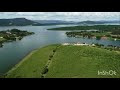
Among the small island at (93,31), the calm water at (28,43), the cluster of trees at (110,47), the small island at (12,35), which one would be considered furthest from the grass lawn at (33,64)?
the cluster of trees at (110,47)

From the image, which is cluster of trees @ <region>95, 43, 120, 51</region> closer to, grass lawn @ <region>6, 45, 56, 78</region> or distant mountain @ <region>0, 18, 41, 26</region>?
grass lawn @ <region>6, 45, 56, 78</region>

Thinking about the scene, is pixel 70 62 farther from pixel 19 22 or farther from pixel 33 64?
pixel 19 22

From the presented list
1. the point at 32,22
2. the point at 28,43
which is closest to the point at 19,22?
the point at 32,22

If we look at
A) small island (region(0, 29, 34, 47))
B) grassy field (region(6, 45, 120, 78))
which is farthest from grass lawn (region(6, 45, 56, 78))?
small island (region(0, 29, 34, 47))

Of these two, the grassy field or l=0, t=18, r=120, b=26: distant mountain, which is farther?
Answer: l=0, t=18, r=120, b=26: distant mountain

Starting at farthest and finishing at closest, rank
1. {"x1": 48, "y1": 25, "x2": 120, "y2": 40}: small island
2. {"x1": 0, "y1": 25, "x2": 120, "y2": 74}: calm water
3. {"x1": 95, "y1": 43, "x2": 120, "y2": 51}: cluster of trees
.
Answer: {"x1": 48, "y1": 25, "x2": 120, "y2": 40}: small island
{"x1": 95, "y1": 43, "x2": 120, "y2": 51}: cluster of trees
{"x1": 0, "y1": 25, "x2": 120, "y2": 74}: calm water
